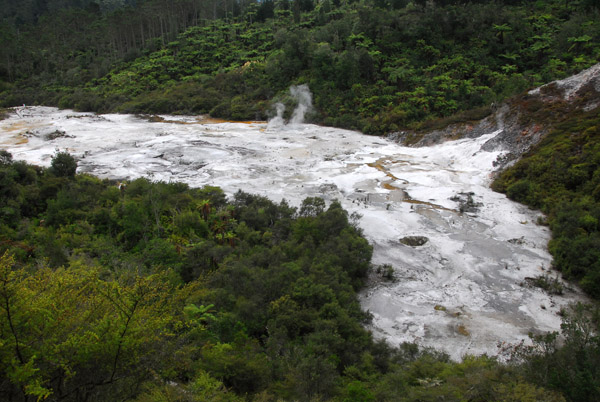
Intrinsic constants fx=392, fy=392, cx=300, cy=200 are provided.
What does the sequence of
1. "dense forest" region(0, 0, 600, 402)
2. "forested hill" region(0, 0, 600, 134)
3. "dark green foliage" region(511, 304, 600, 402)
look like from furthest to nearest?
"forested hill" region(0, 0, 600, 134) → "dark green foliage" region(511, 304, 600, 402) → "dense forest" region(0, 0, 600, 402)

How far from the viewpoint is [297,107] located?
33.5m

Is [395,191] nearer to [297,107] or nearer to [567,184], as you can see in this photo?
[567,184]

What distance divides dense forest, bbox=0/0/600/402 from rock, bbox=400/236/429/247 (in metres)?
1.76

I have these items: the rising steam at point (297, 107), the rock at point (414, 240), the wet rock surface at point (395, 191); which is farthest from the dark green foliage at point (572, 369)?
the rising steam at point (297, 107)

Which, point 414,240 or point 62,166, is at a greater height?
point 62,166

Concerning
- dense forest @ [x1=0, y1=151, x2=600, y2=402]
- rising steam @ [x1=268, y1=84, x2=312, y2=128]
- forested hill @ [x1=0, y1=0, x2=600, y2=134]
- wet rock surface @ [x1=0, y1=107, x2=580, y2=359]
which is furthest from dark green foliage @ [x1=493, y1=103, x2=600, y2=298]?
rising steam @ [x1=268, y1=84, x2=312, y2=128]

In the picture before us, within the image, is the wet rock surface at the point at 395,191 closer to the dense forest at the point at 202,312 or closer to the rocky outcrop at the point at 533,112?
the rocky outcrop at the point at 533,112

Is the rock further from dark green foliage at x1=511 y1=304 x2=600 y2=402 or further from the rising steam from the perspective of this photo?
the rising steam

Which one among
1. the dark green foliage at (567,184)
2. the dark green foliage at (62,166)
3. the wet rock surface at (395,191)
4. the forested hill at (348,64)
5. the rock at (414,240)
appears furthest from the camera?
the forested hill at (348,64)

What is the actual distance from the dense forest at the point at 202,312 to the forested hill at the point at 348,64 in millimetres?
19050

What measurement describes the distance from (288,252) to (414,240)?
16.5 ft

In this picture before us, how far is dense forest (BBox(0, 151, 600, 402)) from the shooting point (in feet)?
13.8

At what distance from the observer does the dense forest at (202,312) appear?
13.8ft

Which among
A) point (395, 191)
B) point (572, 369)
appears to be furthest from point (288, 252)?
point (395, 191)
